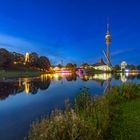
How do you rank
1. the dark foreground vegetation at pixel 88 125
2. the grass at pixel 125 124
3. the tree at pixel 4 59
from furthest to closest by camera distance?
the tree at pixel 4 59 < the grass at pixel 125 124 < the dark foreground vegetation at pixel 88 125

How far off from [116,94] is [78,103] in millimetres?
5886

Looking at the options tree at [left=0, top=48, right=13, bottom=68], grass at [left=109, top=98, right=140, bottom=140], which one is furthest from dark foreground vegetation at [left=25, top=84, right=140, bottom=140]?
tree at [left=0, top=48, right=13, bottom=68]

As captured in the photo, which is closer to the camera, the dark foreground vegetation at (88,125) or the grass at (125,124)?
the dark foreground vegetation at (88,125)

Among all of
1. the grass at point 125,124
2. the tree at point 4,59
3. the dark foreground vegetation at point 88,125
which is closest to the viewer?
the dark foreground vegetation at point 88,125

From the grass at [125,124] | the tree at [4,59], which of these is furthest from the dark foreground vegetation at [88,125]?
the tree at [4,59]

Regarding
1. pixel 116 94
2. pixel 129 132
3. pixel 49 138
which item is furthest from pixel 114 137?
pixel 116 94

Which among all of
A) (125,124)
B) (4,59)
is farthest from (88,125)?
(4,59)

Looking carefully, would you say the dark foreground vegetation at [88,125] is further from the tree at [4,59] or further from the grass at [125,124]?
the tree at [4,59]

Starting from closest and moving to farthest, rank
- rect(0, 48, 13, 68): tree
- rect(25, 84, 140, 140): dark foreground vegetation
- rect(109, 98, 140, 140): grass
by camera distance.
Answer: rect(25, 84, 140, 140): dark foreground vegetation → rect(109, 98, 140, 140): grass → rect(0, 48, 13, 68): tree

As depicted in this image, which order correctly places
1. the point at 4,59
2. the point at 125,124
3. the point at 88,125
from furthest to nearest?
the point at 4,59 → the point at 125,124 → the point at 88,125

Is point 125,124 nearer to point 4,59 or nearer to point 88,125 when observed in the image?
point 88,125

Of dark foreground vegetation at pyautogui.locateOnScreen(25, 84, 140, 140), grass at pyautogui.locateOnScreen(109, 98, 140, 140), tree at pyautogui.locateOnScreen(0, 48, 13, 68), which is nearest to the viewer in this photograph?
dark foreground vegetation at pyautogui.locateOnScreen(25, 84, 140, 140)

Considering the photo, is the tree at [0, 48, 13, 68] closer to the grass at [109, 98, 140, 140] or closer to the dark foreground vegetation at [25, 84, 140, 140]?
the dark foreground vegetation at [25, 84, 140, 140]

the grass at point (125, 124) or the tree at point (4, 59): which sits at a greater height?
the tree at point (4, 59)
